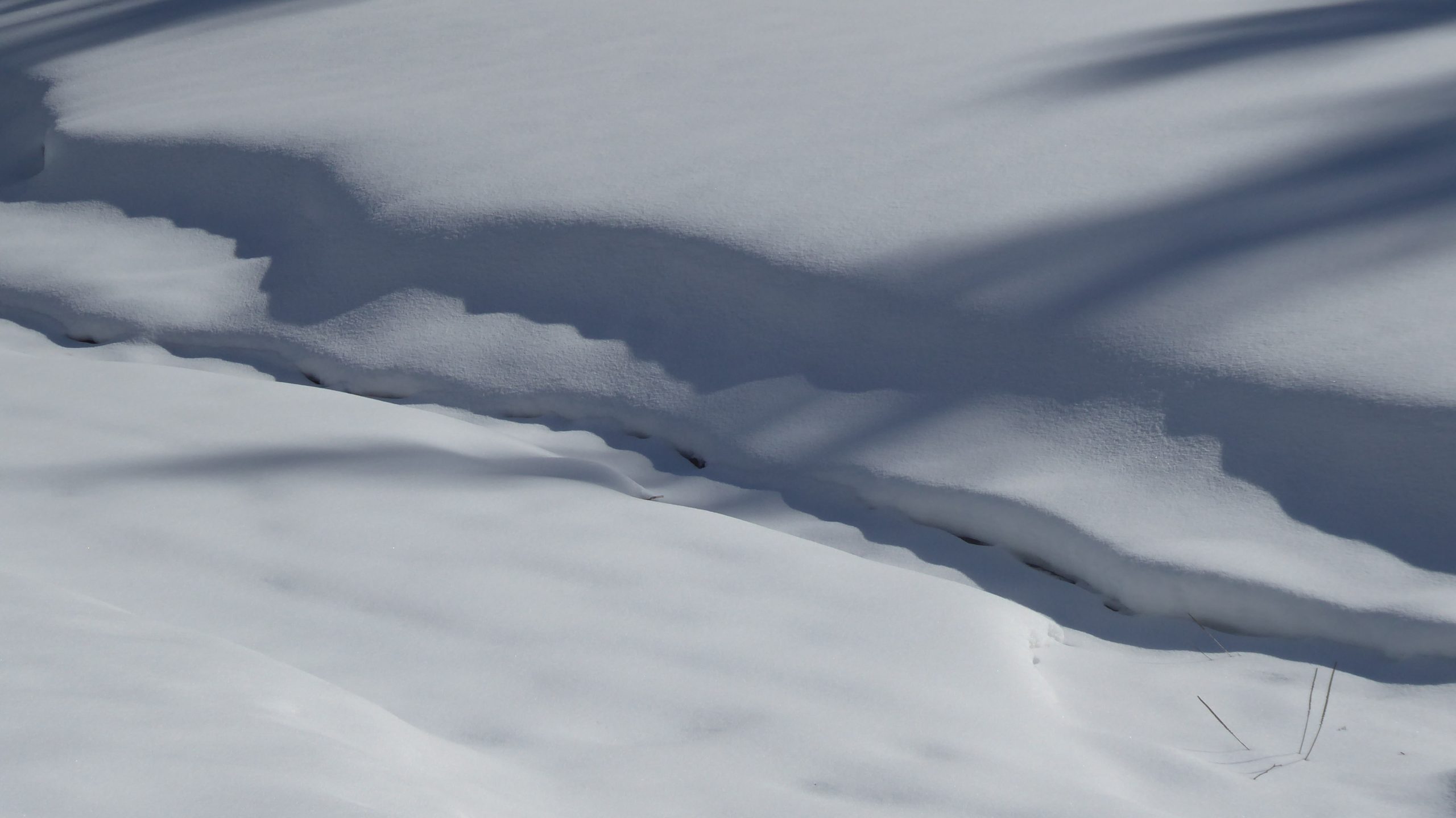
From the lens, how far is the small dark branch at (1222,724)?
1.38m

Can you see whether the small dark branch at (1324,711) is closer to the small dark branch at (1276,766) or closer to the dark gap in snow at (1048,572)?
the small dark branch at (1276,766)

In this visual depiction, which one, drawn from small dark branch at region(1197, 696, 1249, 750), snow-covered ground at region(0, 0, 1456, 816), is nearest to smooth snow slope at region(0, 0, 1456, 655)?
snow-covered ground at region(0, 0, 1456, 816)

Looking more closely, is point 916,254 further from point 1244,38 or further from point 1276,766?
point 1244,38

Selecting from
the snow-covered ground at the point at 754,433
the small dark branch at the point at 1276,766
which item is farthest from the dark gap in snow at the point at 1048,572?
the small dark branch at the point at 1276,766

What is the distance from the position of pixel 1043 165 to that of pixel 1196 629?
3.92 feet

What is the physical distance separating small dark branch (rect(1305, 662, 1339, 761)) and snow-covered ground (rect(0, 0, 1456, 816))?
0.04 feet

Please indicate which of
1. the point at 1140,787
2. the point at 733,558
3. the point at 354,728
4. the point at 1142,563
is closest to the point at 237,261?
the point at 733,558

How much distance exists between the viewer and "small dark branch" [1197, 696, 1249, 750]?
1378 millimetres

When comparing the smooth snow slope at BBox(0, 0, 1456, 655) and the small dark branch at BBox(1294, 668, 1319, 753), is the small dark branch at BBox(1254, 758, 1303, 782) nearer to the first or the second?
the small dark branch at BBox(1294, 668, 1319, 753)

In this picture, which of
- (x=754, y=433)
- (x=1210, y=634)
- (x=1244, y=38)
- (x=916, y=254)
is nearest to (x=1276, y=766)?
(x=1210, y=634)

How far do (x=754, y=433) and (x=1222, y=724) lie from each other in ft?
2.92

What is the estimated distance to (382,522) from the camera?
172 cm

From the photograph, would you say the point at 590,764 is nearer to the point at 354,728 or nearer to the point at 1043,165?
the point at 354,728

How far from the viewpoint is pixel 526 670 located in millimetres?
1414
